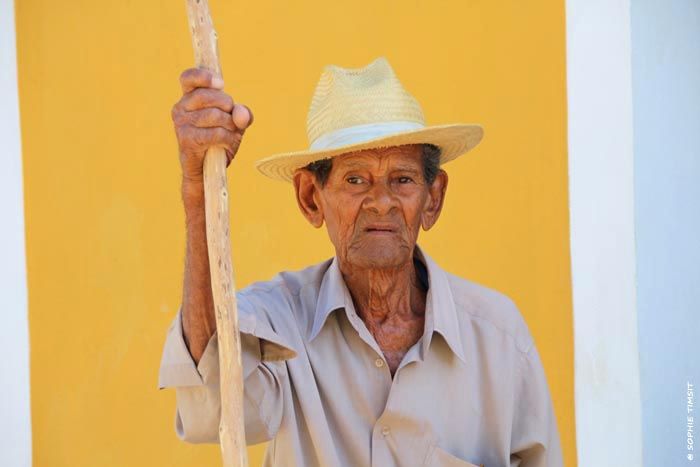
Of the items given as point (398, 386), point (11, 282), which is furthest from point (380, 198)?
point (11, 282)

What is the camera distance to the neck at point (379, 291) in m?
3.21

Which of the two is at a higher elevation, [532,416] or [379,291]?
[379,291]

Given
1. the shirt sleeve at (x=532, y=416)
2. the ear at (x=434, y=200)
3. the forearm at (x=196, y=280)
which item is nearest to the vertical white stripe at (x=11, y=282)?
the ear at (x=434, y=200)

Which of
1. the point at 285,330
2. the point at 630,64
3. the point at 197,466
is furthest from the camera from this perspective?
the point at 197,466

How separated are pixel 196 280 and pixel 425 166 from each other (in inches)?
34.4

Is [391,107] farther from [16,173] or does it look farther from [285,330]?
[16,173]

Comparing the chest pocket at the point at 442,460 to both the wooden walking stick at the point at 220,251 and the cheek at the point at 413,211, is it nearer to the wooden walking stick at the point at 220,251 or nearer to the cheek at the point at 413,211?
the cheek at the point at 413,211

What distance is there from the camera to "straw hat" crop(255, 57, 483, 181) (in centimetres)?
311

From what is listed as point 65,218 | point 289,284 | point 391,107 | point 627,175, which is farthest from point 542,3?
point 65,218

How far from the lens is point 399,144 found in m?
3.13

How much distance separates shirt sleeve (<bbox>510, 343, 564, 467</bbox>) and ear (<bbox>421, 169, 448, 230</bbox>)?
1.46ft

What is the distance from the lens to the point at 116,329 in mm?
4508

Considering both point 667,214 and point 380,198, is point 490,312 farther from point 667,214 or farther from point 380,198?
point 667,214

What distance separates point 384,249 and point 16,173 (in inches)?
77.8
